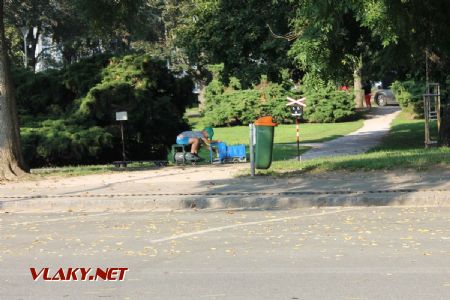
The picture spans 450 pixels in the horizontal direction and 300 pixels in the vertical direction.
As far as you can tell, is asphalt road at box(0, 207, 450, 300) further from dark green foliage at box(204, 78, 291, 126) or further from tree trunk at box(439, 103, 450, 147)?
dark green foliage at box(204, 78, 291, 126)

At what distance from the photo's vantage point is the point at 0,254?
8.39 m

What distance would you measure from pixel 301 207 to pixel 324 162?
4977 millimetres

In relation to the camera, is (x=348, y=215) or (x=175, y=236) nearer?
(x=175, y=236)

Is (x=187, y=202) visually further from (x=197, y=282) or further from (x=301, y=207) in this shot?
(x=197, y=282)

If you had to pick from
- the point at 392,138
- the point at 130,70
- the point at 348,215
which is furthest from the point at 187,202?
the point at 392,138

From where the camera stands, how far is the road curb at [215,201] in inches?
479

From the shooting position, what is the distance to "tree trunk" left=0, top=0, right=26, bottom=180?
1705cm

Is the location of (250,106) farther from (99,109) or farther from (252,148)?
(252,148)

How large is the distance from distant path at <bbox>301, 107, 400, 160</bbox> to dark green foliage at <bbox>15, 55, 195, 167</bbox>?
528 cm

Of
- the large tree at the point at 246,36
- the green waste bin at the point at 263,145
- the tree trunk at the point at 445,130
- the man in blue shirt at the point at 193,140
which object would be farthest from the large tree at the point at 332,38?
the man in blue shirt at the point at 193,140

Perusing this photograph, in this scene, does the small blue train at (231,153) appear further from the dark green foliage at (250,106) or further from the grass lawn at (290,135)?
the dark green foliage at (250,106)

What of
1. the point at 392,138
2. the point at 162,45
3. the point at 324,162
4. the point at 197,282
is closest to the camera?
the point at 197,282

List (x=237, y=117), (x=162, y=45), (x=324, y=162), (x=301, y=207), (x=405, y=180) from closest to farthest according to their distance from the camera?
(x=301, y=207) < (x=405, y=180) < (x=324, y=162) < (x=237, y=117) < (x=162, y=45)

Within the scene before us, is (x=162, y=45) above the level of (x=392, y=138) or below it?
above
